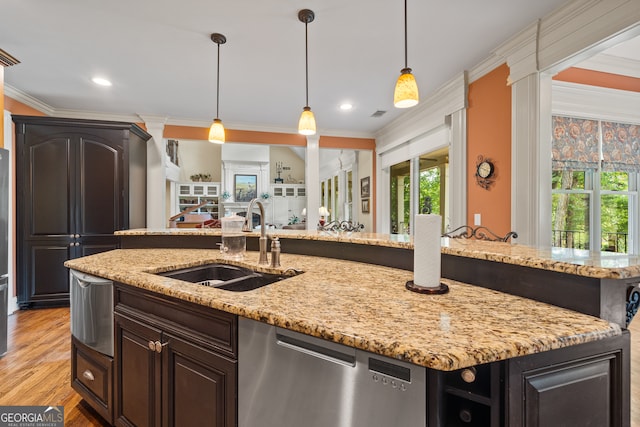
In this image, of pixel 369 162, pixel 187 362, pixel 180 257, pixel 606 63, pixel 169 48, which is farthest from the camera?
pixel 369 162

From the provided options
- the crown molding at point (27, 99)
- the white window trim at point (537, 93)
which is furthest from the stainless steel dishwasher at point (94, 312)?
the crown molding at point (27, 99)

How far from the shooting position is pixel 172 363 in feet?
4.04

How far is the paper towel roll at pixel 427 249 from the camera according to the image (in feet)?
3.51

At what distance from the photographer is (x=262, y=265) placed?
5.54ft

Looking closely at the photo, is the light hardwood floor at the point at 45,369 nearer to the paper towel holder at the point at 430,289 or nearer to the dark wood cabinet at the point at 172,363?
the dark wood cabinet at the point at 172,363

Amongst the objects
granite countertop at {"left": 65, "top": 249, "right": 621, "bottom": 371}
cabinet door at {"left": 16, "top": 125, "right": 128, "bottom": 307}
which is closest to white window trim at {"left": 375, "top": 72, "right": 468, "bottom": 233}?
granite countertop at {"left": 65, "top": 249, "right": 621, "bottom": 371}

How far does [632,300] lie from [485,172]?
215 cm

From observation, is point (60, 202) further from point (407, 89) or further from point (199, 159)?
point (199, 159)

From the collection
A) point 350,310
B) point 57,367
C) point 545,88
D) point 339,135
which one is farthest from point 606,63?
point 57,367

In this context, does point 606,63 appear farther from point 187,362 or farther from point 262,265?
point 187,362

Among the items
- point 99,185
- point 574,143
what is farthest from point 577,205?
point 99,185

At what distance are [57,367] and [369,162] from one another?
16.6 ft

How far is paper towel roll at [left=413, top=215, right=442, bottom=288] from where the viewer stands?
1068mm

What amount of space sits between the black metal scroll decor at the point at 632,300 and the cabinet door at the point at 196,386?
4.14 ft
